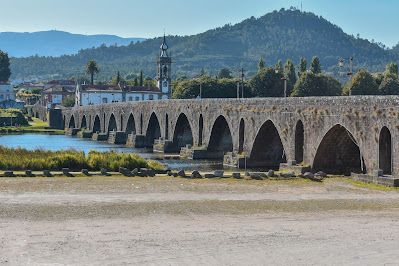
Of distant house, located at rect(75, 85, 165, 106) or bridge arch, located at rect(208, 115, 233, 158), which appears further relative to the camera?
distant house, located at rect(75, 85, 165, 106)

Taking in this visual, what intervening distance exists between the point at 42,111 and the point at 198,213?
165 metres

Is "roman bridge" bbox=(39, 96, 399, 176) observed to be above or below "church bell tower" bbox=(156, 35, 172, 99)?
below

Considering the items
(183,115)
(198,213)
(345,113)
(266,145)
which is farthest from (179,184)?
(183,115)

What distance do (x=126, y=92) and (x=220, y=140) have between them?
113472 millimetres

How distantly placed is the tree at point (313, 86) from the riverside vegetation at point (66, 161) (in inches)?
3112

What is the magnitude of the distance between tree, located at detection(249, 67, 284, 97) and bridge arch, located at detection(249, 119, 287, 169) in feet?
257

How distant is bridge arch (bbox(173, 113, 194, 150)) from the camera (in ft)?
259

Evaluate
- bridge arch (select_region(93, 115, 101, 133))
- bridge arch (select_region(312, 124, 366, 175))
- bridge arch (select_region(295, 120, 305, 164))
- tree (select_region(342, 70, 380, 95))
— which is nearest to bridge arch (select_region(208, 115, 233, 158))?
bridge arch (select_region(295, 120, 305, 164))

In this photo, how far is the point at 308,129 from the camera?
44.9 metres

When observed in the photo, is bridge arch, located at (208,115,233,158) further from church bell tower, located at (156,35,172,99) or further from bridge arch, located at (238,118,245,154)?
church bell tower, located at (156,35,172,99)

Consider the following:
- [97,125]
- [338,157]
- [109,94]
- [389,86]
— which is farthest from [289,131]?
[109,94]

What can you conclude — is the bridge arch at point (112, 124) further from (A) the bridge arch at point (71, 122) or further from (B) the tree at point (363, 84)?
(B) the tree at point (363, 84)

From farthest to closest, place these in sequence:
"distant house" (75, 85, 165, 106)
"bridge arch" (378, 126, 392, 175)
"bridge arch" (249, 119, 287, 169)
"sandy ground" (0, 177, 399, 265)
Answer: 1. "distant house" (75, 85, 165, 106)
2. "bridge arch" (249, 119, 287, 169)
3. "bridge arch" (378, 126, 392, 175)
4. "sandy ground" (0, 177, 399, 265)

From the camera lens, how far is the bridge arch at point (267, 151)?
5512 cm
